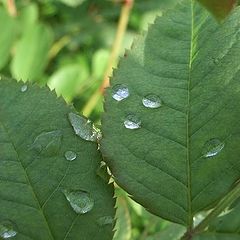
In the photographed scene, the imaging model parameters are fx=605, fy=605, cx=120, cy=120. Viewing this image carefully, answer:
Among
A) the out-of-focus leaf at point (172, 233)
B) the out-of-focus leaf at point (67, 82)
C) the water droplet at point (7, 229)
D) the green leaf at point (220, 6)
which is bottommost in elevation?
the out-of-focus leaf at point (67, 82)

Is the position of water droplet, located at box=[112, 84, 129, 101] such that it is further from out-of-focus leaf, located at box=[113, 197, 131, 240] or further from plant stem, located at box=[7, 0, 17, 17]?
plant stem, located at box=[7, 0, 17, 17]

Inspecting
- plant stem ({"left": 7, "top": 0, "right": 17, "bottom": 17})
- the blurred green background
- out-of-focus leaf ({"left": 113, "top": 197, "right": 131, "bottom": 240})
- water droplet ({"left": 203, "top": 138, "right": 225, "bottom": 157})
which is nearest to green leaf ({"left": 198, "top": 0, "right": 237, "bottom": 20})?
water droplet ({"left": 203, "top": 138, "right": 225, "bottom": 157})

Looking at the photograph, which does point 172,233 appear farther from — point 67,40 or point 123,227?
point 67,40

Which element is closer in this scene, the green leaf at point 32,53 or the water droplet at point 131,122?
the water droplet at point 131,122

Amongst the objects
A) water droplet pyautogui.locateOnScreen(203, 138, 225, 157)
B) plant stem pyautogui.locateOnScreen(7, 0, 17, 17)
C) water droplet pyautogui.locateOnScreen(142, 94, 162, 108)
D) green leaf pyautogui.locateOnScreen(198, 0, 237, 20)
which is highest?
green leaf pyautogui.locateOnScreen(198, 0, 237, 20)

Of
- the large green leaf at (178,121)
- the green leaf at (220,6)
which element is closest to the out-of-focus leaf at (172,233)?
the large green leaf at (178,121)

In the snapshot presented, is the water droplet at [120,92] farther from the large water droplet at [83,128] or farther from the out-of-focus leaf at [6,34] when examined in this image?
Answer: the out-of-focus leaf at [6,34]

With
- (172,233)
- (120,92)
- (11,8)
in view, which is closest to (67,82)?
(11,8)
